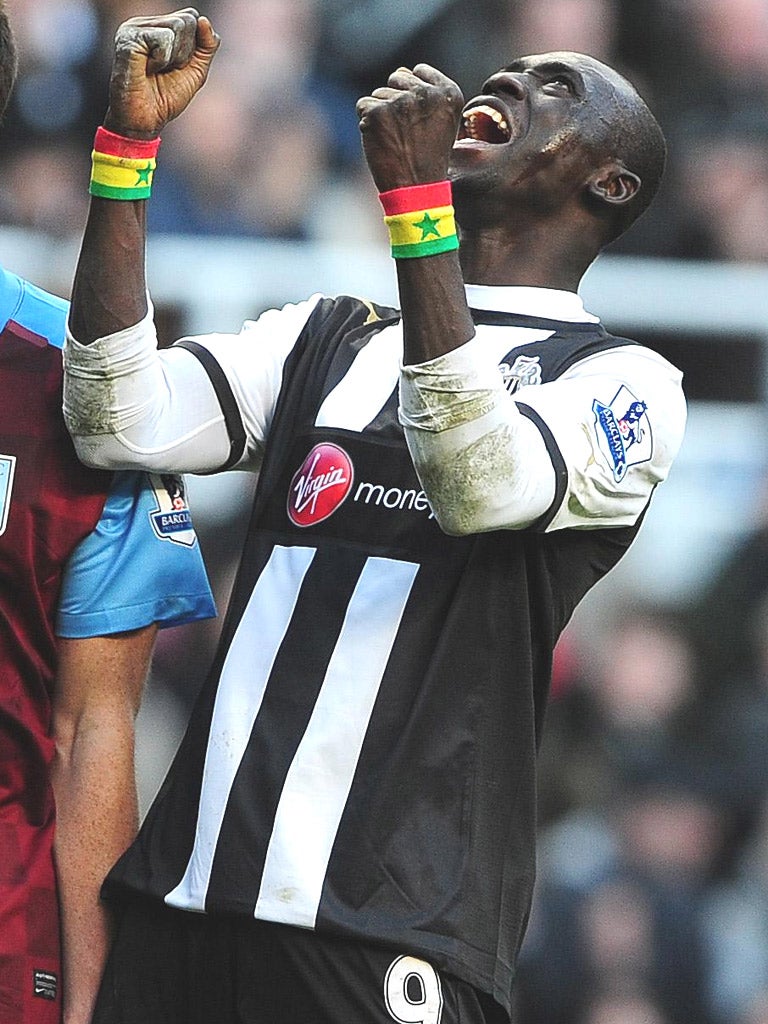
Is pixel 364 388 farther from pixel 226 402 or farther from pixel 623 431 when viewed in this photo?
pixel 623 431

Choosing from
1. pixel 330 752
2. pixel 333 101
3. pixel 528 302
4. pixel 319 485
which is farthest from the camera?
pixel 333 101

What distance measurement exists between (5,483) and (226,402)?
0.33 meters

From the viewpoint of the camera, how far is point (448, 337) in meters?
2.31

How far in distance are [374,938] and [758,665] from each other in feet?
12.5

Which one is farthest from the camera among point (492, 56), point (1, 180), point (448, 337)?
point (492, 56)

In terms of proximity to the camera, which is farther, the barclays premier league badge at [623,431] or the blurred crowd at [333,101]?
the blurred crowd at [333,101]

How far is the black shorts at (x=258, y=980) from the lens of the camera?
247 cm

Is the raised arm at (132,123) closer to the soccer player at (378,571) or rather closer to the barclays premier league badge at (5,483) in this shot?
the soccer player at (378,571)

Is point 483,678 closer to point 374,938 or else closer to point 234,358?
point 374,938

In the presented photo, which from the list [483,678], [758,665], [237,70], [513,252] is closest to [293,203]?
[237,70]

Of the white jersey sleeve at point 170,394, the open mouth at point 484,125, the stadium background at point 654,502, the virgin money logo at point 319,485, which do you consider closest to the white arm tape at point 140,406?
the white jersey sleeve at point 170,394

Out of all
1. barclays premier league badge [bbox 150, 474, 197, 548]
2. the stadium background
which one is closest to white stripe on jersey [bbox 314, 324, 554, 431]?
barclays premier league badge [bbox 150, 474, 197, 548]

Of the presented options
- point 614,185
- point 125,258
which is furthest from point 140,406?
point 614,185

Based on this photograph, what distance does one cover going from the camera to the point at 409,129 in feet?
7.63
